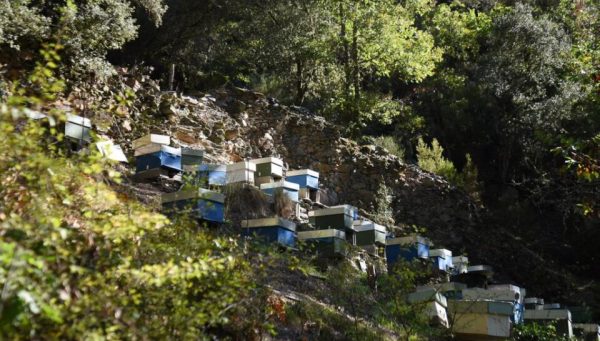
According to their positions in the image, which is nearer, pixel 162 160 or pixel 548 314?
pixel 548 314

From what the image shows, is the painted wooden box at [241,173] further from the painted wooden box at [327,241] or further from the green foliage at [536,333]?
the green foliage at [536,333]

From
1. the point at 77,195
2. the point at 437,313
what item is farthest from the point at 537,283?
the point at 77,195

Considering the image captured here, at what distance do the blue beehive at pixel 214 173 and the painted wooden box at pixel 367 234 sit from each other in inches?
95.8

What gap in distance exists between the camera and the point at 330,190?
15.2 metres

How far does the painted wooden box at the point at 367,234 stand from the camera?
11.3 metres

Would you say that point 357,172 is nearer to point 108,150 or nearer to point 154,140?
point 154,140

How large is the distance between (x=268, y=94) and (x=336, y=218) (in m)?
10.1

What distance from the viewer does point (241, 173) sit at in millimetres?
10891

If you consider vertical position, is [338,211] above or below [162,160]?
below

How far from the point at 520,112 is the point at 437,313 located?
13.5 metres

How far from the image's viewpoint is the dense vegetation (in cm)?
375

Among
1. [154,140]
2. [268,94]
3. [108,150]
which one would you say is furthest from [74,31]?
[268,94]

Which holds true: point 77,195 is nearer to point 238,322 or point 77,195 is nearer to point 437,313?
point 238,322

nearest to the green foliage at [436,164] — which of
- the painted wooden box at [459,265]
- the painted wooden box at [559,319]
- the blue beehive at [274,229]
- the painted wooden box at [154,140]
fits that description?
the painted wooden box at [459,265]
